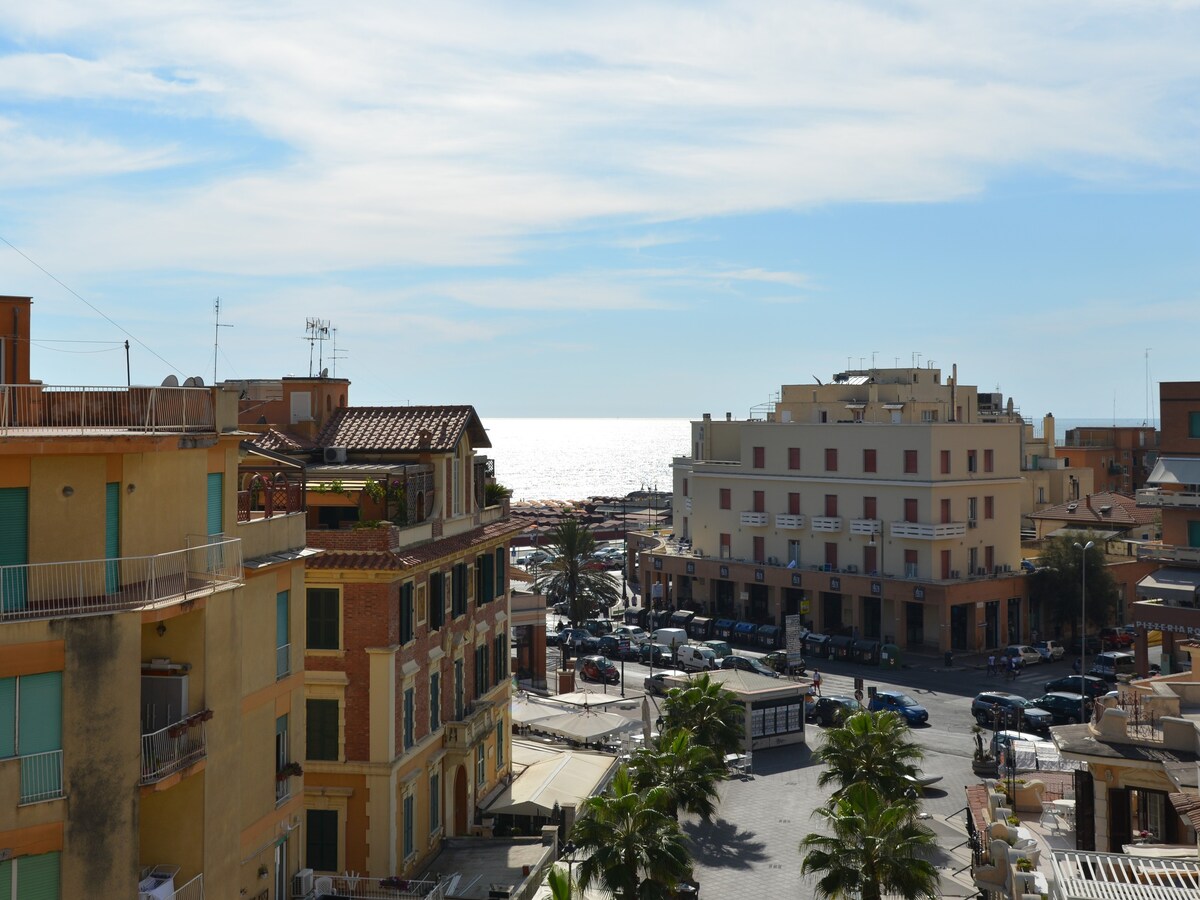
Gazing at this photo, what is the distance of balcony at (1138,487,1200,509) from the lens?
176 ft

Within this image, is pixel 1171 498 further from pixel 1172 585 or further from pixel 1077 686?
pixel 1077 686

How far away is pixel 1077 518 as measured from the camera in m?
82.1

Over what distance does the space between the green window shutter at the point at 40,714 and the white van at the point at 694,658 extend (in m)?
49.8

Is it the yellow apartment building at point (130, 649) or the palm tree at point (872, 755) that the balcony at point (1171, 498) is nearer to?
the palm tree at point (872, 755)

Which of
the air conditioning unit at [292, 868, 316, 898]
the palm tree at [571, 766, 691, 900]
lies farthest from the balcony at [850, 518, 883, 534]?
the air conditioning unit at [292, 868, 316, 898]

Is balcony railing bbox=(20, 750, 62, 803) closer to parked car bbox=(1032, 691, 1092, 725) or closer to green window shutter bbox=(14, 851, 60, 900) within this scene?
green window shutter bbox=(14, 851, 60, 900)

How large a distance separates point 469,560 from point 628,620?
46430mm

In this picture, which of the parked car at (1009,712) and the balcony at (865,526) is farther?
the balcony at (865,526)

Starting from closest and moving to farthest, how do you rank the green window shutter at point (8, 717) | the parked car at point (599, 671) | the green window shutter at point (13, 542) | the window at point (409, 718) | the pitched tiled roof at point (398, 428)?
the green window shutter at point (8, 717) < the green window shutter at point (13, 542) < the window at point (409, 718) < the pitched tiled roof at point (398, 428) < the parked car at point (599, 671)

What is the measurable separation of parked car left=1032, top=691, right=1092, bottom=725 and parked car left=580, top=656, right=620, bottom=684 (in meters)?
19.7

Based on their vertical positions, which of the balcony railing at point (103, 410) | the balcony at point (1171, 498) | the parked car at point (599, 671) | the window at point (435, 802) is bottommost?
the parked car at point (599, 671)

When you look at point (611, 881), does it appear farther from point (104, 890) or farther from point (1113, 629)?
point (1113, 629)

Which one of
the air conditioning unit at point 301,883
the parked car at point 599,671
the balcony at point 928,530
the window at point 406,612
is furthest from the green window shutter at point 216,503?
the balcony at point 928,530

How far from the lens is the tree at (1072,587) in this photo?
229 ft
